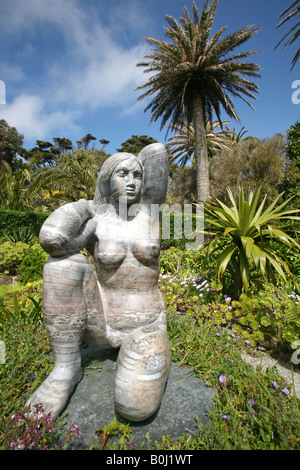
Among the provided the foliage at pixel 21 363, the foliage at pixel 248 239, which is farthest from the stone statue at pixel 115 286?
the foliage at pixel 248 239

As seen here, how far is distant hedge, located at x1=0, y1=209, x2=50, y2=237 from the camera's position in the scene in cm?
813

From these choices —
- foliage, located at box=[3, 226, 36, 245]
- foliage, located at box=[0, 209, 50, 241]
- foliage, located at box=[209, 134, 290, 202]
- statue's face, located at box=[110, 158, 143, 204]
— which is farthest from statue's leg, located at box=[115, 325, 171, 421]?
foliage, located at box=[209, 134, 290, 202]

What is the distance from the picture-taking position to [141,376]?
1.56 m

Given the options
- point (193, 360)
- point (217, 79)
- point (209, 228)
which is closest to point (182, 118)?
point (217, 79)

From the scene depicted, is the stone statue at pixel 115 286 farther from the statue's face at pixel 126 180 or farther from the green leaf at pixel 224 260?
the green leaf at pixel 224 260

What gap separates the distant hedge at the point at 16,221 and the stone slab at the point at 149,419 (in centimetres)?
736

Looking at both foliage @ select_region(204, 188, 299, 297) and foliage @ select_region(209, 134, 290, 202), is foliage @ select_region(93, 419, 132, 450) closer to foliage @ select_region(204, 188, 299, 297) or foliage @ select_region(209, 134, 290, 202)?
foliage @ select_region(204, 188, 299, 297)

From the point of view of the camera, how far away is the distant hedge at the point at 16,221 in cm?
813

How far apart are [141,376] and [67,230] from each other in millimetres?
1048

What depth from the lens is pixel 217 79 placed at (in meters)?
12.2

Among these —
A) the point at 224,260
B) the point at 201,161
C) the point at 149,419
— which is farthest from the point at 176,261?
the point at 201,161
